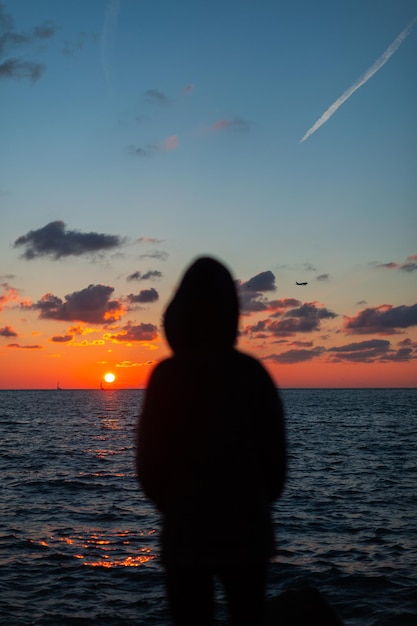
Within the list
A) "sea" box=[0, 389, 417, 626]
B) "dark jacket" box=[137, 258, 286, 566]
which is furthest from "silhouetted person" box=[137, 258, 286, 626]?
"sea" box=[0, 389, 417, 626]

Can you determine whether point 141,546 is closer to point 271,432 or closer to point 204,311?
point 271,432

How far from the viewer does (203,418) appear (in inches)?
119

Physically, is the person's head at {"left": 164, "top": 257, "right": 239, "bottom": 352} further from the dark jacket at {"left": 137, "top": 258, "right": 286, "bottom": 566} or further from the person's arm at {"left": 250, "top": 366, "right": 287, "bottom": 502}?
the person's arm at {"left": 250, "top": 366, "right": 287, "bottom": 502}

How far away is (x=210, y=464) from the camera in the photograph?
2973 millimetres

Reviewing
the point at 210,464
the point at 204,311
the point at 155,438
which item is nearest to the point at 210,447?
the point at 210,464

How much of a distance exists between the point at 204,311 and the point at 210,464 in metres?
0.84

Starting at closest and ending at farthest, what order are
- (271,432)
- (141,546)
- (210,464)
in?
(210,464)
(271,432)
(141,546)

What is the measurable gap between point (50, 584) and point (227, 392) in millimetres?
10714

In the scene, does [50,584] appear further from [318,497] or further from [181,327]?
[318,497]

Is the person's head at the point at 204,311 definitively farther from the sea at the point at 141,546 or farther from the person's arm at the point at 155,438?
the sea at the point at 141,546

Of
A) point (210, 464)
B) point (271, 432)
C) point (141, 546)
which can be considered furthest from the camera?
point (141, 546)

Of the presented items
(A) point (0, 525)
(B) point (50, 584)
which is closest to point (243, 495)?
(B) point (50, 584)

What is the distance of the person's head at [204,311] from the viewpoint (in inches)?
127

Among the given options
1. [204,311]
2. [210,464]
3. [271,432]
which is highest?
[204,311]
